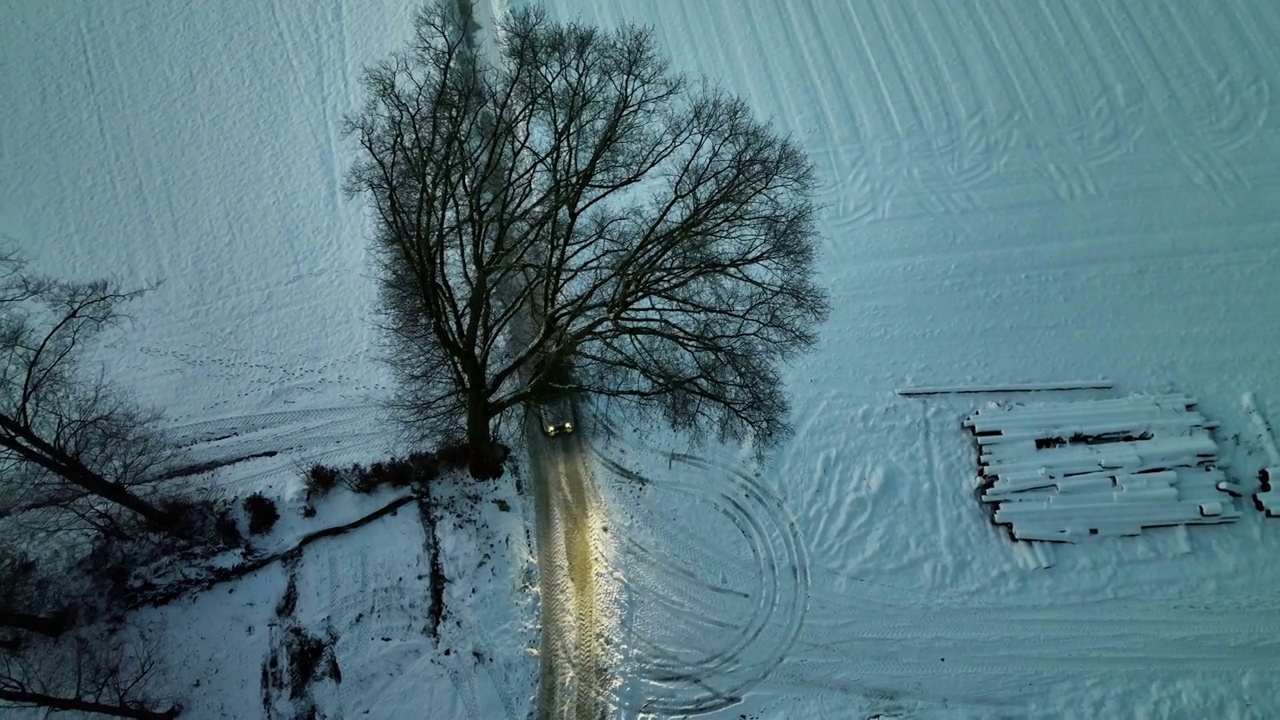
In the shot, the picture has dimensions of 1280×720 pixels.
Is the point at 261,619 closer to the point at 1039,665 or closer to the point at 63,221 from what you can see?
the point at 63,221

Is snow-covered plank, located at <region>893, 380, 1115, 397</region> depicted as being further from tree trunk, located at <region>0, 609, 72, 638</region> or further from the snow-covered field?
tree trunk, located at <region>0, 609, 72, 638</region>

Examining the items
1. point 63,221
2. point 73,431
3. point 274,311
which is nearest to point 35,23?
point 63,221

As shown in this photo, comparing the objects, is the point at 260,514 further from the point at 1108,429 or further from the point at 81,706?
the point at 1108,429

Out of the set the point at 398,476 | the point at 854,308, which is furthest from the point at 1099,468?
the point at 398,476

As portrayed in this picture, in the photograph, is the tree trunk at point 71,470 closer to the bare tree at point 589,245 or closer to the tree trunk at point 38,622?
the tree trunk at point 38,622

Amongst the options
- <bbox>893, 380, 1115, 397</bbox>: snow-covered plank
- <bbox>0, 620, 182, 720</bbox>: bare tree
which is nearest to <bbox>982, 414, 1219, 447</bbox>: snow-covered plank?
<bbox>893, 380, 1115, 397</bbox>: snow-covered plank

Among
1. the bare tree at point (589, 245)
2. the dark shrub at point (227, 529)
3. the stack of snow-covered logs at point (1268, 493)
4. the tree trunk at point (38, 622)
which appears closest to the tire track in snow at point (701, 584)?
the bare tree at point (589, 245)
